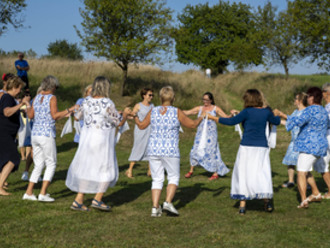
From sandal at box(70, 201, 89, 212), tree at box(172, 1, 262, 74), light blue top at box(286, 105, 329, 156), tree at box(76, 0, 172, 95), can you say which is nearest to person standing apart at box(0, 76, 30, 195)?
sandal at box(70, 201, 89, 212)

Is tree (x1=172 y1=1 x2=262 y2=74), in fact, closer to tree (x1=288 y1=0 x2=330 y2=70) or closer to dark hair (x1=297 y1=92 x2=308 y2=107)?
tree (x1=288 y1=0 x2=330 y2=70)

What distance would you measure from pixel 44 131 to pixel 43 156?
1.57 feet

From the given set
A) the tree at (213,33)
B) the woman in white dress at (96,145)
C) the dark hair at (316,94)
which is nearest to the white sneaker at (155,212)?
the woman in white dress at (96,145)

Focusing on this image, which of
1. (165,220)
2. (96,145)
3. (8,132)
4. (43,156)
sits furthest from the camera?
(8,132)

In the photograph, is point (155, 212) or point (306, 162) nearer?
point (155, 212)

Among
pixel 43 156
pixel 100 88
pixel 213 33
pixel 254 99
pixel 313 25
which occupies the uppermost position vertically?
pixel 213 33

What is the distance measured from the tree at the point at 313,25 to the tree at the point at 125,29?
26.5ft

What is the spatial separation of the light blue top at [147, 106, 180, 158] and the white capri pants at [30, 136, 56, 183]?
→ 201 centimetres

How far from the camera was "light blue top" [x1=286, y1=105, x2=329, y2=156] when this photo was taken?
8008mm

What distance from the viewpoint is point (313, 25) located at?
2564 centimetres

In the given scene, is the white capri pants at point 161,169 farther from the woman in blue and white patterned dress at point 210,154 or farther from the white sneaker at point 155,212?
the woman in blue and white patterned dress at point 210,154

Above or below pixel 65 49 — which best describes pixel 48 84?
below

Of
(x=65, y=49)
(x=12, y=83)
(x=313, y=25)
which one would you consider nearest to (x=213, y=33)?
(x=65, y=49)

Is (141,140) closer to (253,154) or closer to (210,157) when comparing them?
(210,157)
